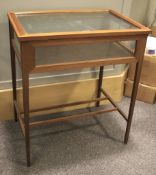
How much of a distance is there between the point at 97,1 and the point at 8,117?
945 mm

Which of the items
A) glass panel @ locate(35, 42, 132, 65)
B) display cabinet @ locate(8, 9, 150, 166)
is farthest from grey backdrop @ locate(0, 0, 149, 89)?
glass panel @ locate(35, 42, 132, 65)

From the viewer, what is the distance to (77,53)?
138 cm

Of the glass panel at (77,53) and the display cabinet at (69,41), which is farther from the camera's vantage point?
the glass panel at (77,53)

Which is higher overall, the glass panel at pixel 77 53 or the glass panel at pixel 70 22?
the glass panel at pixel 70 22

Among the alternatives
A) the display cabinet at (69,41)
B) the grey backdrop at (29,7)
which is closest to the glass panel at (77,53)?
the display cabinet at (69,41)

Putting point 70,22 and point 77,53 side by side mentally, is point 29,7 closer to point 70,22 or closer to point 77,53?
point 70,22

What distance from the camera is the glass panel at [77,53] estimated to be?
130cm

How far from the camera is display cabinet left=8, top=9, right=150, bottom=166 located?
3.87 feet

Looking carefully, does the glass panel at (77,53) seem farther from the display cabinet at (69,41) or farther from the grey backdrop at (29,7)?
the grey backdrop at (29,7)

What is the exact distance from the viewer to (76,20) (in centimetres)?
148

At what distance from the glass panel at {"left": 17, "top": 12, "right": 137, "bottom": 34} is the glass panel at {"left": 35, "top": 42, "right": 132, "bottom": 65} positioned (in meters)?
0.10

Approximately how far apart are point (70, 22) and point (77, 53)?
0.62 ft

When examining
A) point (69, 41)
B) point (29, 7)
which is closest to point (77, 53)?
point (69, 41)

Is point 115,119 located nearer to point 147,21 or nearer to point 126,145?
point 126,145
